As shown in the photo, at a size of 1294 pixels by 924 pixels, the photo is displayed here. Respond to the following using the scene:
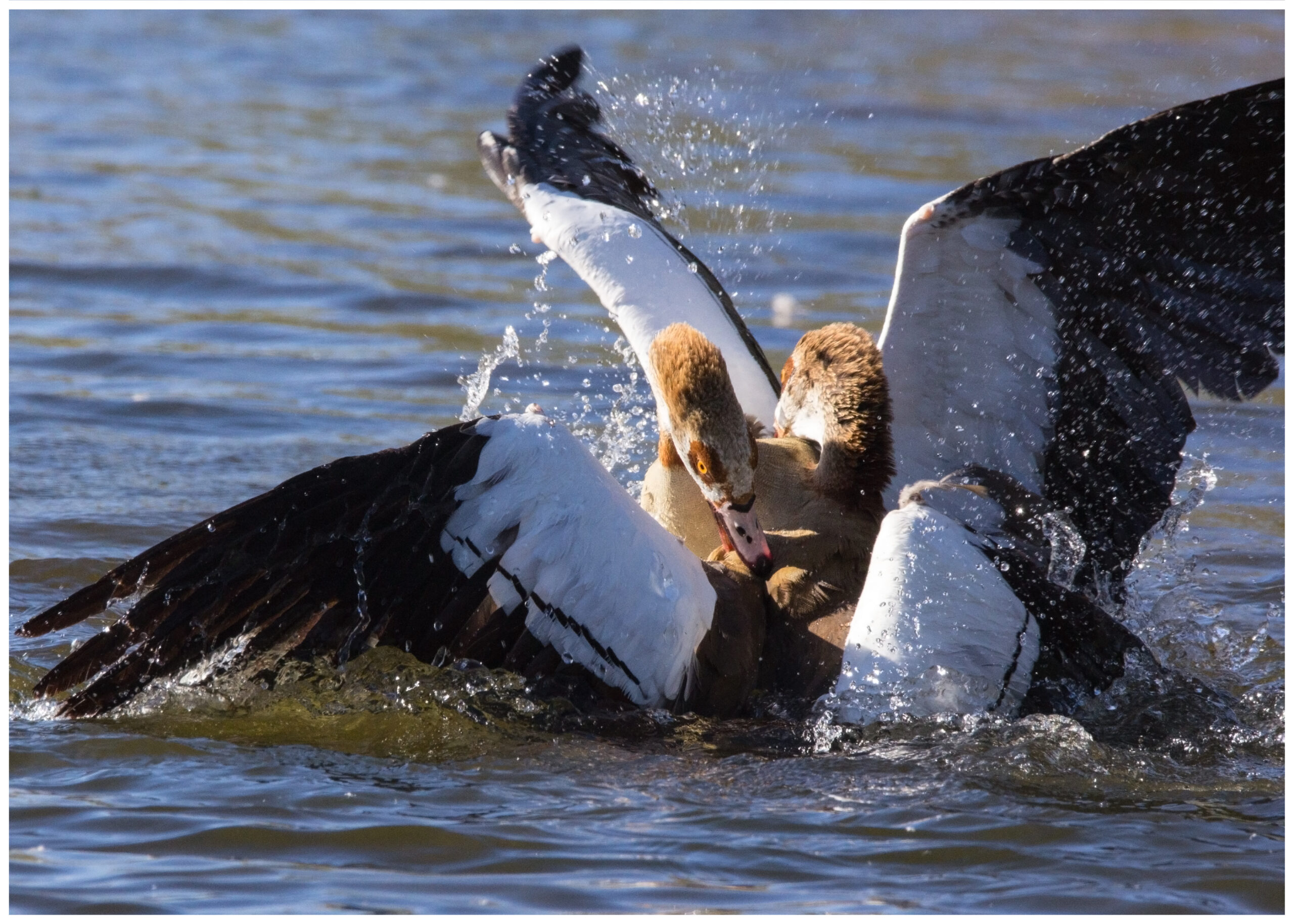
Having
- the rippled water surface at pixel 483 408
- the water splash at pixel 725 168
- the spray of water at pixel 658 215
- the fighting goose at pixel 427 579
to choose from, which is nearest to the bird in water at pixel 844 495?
the fighting goose at pixel 427 579

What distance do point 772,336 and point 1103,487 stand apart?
13.5ft

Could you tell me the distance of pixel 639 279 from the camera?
17.2ft

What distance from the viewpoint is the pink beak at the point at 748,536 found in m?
4.44

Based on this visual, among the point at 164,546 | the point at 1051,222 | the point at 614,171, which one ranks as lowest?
the point at 164,546

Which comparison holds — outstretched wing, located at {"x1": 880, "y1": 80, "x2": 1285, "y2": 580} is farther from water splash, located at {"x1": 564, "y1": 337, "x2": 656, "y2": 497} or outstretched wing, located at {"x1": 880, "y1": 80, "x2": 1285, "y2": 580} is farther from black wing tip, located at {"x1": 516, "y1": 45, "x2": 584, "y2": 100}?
black wing tip, located at {"x1": 516, "y1": 45, "x2": 584, "y2": 100}

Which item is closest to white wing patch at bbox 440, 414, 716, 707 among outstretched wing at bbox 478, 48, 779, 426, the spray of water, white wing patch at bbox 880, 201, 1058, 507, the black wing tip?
outstretched wing at bbox 478, 48, 779, 426

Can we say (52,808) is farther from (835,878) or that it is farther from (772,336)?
(772,336)

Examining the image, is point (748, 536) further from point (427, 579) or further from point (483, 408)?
point (483, 408)

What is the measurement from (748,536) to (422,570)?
1.04 meters

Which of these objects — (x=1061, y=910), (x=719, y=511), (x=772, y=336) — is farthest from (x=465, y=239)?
(x=1061, y=910)

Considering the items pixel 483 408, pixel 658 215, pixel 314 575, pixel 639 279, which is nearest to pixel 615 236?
pixel 639 279

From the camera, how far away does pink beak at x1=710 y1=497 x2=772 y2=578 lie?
14.6 feet

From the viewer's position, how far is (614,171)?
609 centimetres

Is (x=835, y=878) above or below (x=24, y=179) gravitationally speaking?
below
